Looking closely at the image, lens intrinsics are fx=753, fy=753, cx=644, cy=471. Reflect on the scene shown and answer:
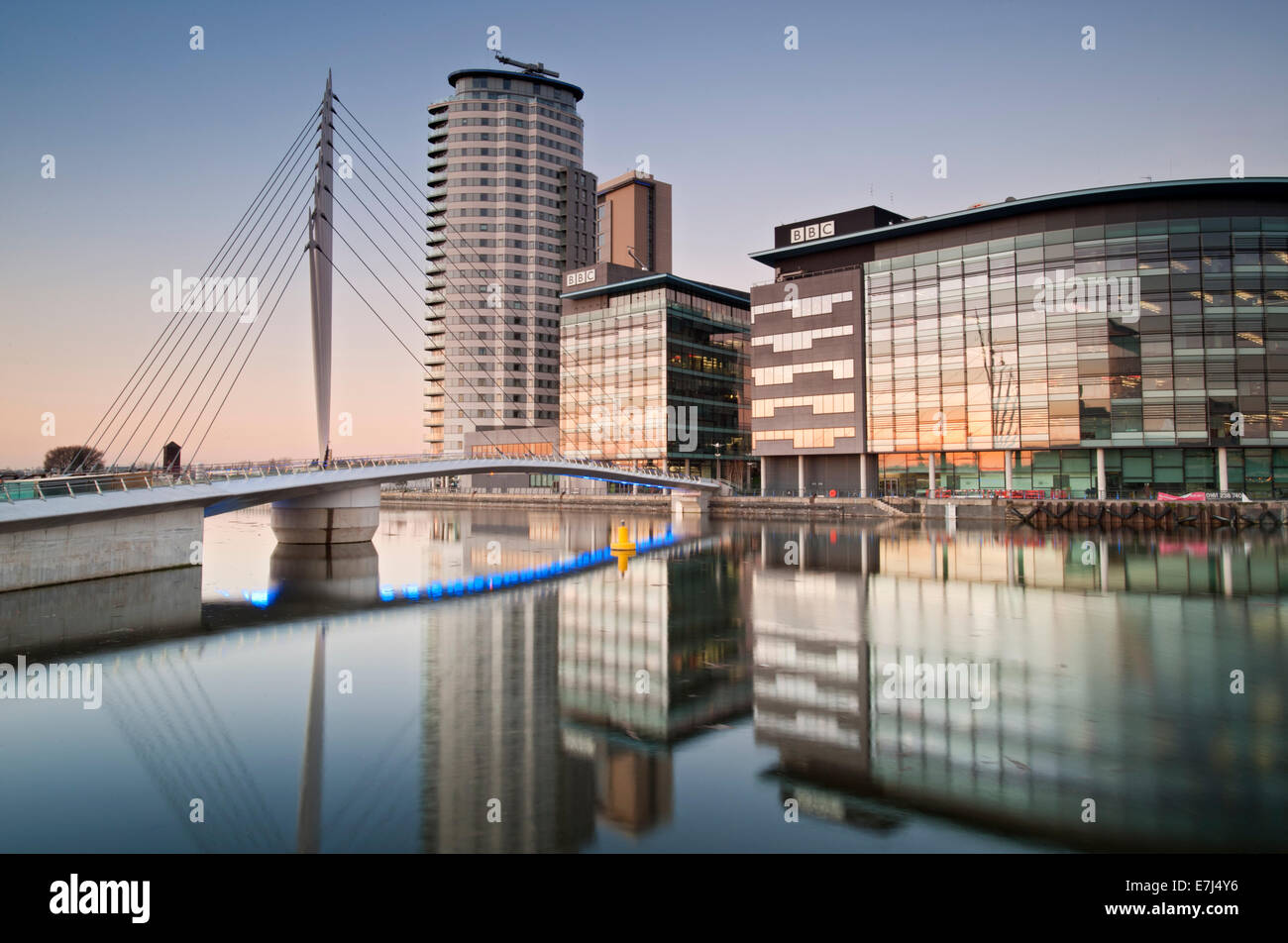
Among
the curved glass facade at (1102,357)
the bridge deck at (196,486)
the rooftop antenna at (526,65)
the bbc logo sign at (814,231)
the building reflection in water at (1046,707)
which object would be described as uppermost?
the rooftop antenna at (526,65)

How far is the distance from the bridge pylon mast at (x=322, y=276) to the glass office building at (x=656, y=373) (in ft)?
203

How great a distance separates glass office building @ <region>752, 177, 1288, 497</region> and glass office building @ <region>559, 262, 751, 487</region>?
2568 cm

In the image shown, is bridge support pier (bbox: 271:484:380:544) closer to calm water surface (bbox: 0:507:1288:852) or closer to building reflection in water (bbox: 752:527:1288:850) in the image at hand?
calm water surface (bbox: 0:507:1288:852)

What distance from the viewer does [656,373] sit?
316ft

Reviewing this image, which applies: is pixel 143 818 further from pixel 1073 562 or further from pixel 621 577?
pixel 1073 562

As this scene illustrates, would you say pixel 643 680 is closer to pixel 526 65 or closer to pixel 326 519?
pixel 326 519

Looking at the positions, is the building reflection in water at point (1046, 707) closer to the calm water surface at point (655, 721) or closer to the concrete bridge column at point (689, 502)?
the calm water surface at point (655, 721)

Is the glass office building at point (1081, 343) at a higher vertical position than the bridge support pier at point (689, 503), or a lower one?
higher

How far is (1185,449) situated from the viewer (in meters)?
62.8

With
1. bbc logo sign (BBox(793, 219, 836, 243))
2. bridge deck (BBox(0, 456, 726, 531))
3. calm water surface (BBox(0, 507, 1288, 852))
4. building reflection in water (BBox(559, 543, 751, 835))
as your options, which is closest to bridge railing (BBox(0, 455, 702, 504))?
bridge deck (BBox(0, 456, 726, 531))

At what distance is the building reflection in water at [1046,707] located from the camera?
312 inches

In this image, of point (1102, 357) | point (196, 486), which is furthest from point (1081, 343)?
point (196, 486)

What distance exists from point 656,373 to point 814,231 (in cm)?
2661

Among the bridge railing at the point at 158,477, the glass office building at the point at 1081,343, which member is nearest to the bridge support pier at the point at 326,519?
the bridge railing at the point at 158,477
